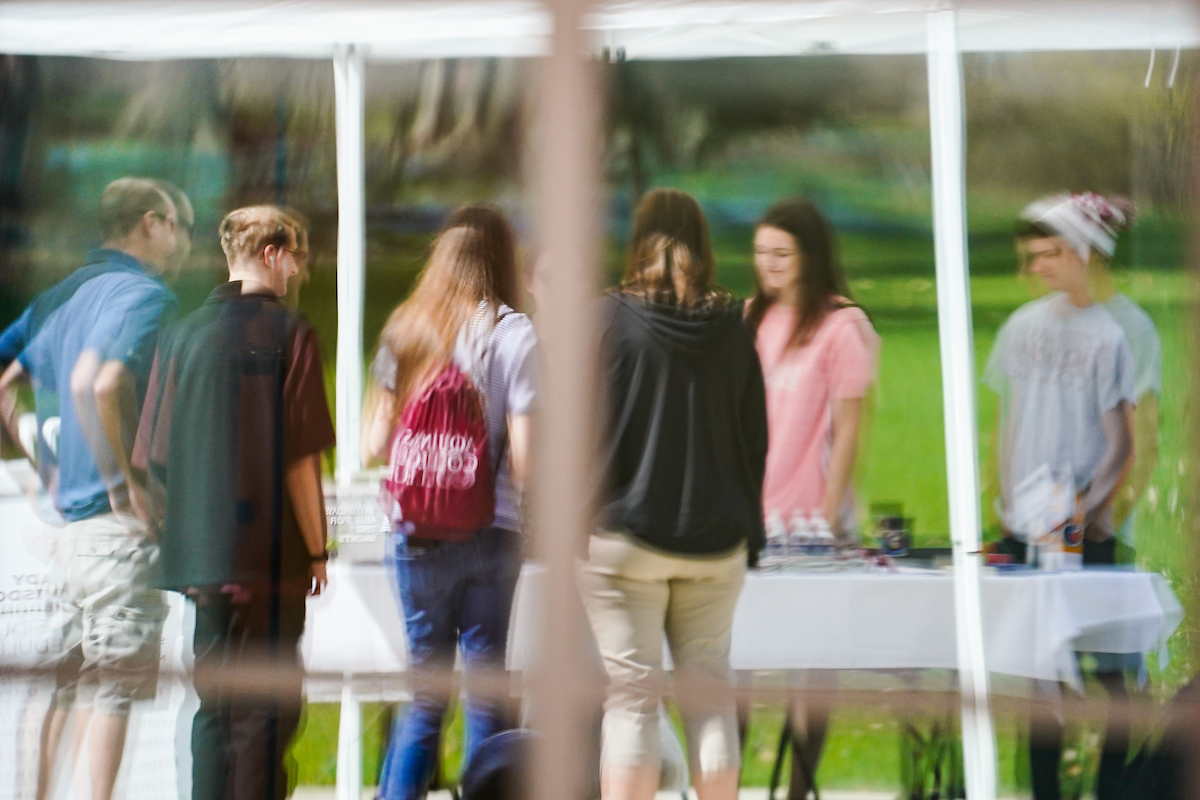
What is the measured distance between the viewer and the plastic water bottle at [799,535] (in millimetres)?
1499

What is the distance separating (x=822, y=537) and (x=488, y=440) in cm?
49

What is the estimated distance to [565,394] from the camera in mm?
1347

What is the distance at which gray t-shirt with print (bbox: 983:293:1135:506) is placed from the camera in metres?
1.52

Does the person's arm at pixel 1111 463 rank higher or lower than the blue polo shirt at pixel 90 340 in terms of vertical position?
lower

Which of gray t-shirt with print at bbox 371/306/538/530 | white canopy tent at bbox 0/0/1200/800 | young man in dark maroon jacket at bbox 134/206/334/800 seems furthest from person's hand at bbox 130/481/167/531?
gray t-shirt with print at bbox 371/306/538/530

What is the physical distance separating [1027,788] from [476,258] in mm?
1076

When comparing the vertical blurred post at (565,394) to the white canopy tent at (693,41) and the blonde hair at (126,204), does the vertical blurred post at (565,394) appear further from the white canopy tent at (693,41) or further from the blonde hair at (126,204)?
the blonde hair at (126,204)

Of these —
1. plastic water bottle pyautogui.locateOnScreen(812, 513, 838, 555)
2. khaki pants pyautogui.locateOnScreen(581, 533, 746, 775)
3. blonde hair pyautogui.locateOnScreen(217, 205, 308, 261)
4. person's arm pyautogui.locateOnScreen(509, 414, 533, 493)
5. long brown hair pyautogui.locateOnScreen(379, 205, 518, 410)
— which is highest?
blonde hair pyautogui.locateOnScreen(217, 205, 308, 261)

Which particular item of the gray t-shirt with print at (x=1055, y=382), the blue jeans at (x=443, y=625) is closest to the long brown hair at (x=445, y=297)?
the blue jeans at (x=443, y=625)

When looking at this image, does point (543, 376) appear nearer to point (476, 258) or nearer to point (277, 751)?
point (476, 258)

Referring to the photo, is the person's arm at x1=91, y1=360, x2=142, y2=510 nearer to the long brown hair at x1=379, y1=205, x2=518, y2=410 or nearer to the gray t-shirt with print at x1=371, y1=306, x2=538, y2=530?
the long brown hair at x1=379, y1=205, x2=518, y2=410

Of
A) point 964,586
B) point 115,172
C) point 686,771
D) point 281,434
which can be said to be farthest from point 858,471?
point 115,172

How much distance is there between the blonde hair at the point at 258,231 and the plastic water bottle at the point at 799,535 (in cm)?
82

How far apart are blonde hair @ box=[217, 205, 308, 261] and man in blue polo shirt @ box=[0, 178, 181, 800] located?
8cm
